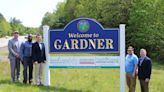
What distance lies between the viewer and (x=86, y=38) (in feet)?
54.0

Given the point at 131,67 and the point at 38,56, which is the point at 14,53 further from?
the point at 131,67

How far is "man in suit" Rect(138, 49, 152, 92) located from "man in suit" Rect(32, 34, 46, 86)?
11.6 feet

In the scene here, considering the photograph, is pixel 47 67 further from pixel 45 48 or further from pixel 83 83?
pixel 83 83

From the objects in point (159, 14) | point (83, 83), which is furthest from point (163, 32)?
point (83, 83)

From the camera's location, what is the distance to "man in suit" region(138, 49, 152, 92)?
584 inches

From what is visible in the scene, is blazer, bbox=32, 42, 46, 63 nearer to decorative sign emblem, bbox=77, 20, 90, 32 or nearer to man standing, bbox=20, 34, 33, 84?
man standing, bbox=20, 34, 33, 84

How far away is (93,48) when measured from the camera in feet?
53.9

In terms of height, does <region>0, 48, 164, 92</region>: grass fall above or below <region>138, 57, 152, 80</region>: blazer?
below

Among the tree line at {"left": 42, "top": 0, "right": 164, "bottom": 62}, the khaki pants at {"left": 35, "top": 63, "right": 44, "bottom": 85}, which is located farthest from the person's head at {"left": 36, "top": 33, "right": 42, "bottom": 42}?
the tree line at {"left": 42, "top": 0, "right": 164, "bottom": 62}

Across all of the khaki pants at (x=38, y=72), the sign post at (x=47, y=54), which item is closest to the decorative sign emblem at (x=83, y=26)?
the sign post at (x=47, y=54)

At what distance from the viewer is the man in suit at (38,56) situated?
53.8 feet

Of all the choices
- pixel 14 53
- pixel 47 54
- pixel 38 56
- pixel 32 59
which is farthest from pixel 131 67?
pixel 14 53

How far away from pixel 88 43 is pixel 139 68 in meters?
2.25

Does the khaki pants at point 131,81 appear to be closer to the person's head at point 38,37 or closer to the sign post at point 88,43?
the sign post at point 88,43
